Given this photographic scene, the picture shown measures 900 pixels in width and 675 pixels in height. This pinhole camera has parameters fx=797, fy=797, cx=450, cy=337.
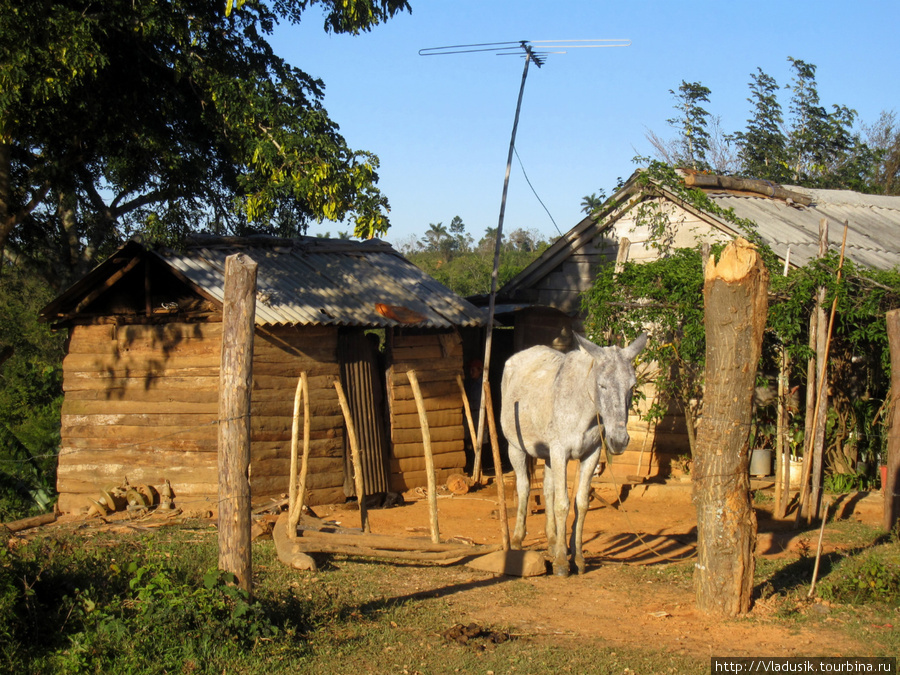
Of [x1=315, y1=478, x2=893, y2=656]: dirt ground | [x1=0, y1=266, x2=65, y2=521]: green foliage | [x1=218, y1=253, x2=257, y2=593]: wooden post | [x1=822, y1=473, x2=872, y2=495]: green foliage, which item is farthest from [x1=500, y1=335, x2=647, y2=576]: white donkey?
[x1=0, y1=266, x2=65, y2=521]: green foliage

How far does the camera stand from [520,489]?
872 cm

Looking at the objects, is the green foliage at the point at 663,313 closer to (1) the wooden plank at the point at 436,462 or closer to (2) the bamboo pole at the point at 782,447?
(2) the bamboo pole at the point at 782,447

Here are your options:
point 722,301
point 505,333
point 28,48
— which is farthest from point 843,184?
point 28,48

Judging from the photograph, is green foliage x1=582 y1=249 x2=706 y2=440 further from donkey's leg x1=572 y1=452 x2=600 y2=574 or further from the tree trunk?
the tree trunk

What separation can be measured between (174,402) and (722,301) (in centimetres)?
760

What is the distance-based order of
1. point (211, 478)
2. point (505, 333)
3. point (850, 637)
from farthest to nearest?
1. point (505, 333)
2. point (211, 478)
3. point (850, 637)

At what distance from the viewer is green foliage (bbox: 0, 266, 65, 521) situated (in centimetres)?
1168

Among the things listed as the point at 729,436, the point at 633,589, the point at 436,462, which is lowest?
the point at 633,589

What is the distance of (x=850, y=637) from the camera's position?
569 cm

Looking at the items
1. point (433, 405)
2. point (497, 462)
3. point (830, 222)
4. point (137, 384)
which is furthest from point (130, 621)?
point (830, 222)

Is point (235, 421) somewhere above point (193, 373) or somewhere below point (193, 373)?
below

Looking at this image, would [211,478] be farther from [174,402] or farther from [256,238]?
[256,238]

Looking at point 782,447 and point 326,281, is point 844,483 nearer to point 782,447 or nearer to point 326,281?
point 782,447

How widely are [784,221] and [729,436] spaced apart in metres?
7.80
